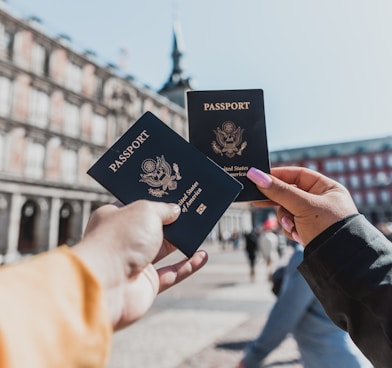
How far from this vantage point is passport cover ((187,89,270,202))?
152 centimetres

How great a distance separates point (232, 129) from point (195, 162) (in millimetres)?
280

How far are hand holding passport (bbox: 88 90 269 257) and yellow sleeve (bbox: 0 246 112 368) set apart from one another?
1.90ft

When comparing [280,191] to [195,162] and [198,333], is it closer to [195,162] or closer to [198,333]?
[195,162]

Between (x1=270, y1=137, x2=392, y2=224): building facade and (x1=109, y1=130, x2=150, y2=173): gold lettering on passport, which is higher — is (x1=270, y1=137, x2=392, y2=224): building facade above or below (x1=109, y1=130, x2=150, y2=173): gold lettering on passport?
above

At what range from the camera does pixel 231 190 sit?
1389mm

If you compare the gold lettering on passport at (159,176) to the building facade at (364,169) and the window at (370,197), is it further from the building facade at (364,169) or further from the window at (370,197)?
the window at (370,197)

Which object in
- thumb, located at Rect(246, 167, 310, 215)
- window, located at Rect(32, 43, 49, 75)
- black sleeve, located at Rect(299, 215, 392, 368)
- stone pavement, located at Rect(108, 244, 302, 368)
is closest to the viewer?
black sleeve, located at Rect(299, 215, 392, 368)

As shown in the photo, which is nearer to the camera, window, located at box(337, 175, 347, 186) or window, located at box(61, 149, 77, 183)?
window, located at box(61, 149, 77, 183)

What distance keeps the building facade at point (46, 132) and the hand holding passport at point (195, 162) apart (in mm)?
19348

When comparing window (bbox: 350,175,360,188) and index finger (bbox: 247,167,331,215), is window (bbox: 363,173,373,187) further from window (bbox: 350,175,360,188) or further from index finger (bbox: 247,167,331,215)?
index finger (bbox: 247,167,331,215)

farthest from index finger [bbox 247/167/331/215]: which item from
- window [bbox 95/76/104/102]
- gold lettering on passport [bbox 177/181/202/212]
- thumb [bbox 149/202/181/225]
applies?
window [bbox 95/76/104/102]

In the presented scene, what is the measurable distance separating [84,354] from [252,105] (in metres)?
1.27

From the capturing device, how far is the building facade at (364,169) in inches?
2143

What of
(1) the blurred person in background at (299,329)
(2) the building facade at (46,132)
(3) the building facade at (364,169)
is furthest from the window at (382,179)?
(1) the blurred person in background at (299,329)
